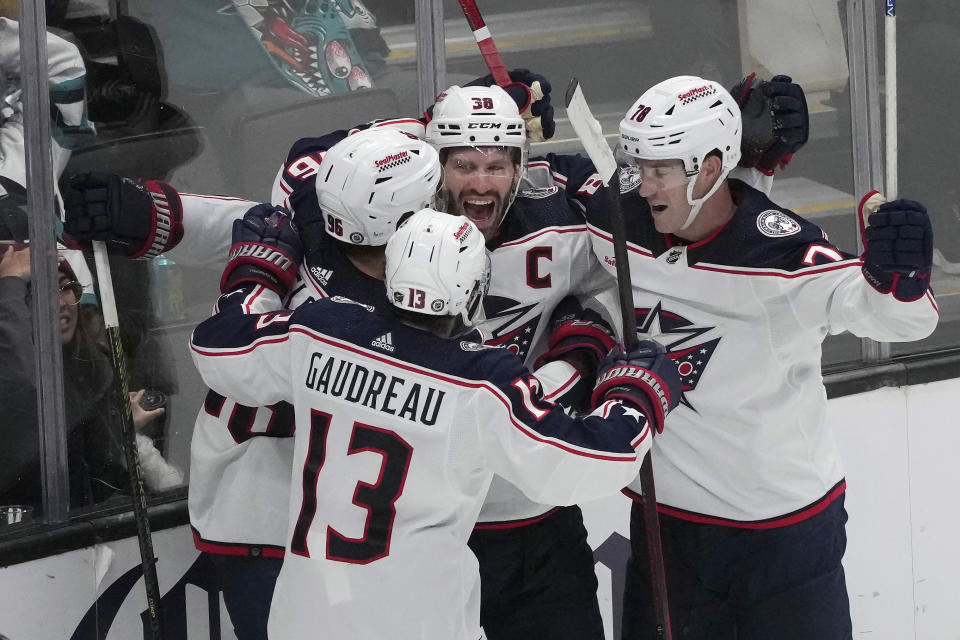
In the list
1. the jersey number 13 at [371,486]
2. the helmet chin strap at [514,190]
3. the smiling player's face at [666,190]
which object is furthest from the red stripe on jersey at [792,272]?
the jersey number 13 at [371,486]

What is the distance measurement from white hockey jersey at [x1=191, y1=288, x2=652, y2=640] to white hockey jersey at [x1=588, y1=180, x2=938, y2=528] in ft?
1.30

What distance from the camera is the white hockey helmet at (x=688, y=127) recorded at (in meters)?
2.45

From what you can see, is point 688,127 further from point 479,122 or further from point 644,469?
point 644,469

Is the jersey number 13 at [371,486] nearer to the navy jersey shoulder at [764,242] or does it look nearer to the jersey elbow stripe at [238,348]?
the jersey elbow stripe at [238,348]

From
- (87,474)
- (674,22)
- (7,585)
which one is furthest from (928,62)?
(7,585)

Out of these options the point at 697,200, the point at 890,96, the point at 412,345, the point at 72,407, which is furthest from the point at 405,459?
the point at 890,96

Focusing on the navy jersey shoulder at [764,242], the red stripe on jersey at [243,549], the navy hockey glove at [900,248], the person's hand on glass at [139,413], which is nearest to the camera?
the navy hockey glove at [900,248]

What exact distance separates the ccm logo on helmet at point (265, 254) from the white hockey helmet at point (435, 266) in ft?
1.28

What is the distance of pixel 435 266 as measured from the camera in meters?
2.10

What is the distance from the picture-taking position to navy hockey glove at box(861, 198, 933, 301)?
2.24 meters

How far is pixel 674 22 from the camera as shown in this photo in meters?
3.58

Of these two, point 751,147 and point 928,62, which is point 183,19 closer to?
point 751,147

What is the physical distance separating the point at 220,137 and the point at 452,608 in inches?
53.5

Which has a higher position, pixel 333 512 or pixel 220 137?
pixel 220 137
